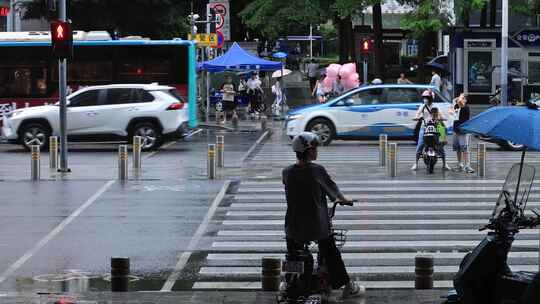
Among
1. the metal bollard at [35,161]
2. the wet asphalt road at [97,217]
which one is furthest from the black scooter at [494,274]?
the metal bollard at [35,161]

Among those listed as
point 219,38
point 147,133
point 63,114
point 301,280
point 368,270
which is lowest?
point 368,270

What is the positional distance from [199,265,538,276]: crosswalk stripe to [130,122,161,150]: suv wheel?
15.9 m

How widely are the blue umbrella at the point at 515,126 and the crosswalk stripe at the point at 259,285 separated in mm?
A: 2962

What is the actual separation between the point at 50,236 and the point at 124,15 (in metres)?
34.8

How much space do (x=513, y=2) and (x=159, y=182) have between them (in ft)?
90.7

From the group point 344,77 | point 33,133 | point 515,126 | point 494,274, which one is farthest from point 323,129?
point 494,274

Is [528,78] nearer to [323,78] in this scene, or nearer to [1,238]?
[323,78]

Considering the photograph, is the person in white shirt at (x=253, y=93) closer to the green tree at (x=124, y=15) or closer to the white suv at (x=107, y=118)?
the green tree at (x=124, y=15)

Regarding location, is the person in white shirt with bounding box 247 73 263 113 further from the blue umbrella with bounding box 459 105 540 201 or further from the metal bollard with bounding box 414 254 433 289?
the blue umbrella with bounding box 459 105 540 201

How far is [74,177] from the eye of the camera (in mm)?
21141

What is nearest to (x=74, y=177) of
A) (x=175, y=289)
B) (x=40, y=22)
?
(x=175, y=289)

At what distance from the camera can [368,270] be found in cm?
1170

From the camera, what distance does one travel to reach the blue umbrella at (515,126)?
760 centimetres

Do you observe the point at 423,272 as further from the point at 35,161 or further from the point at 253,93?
the point at 253,93
